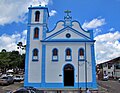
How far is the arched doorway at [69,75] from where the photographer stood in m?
39.9

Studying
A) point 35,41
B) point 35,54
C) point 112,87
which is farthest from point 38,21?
point 112,87

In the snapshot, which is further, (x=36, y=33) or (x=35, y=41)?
(x=36, y=33)

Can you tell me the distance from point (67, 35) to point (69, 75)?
6.74m

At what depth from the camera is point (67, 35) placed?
4066cm

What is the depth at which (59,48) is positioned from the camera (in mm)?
40250

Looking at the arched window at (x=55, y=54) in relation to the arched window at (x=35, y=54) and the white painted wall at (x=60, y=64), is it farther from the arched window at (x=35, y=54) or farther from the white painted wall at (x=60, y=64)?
the arched window at (x=35, y=54)

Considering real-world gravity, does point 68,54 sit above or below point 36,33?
below

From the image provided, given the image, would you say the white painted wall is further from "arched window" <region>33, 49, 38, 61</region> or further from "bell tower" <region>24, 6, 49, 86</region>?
"arched window" <region>33, 49, 38, 61</region>

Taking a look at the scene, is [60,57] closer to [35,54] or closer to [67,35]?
[67,35]

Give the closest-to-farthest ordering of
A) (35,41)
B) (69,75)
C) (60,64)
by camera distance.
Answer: (60,64) < (69,75) < (35,41)

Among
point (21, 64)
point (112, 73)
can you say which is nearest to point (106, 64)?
point (112, 73)

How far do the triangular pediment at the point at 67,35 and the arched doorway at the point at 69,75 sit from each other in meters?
4.62

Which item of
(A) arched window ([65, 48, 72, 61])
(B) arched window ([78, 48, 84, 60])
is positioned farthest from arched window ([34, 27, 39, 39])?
(B) arched window ([78, 48, 84, 60])

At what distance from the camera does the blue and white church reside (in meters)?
39.1
